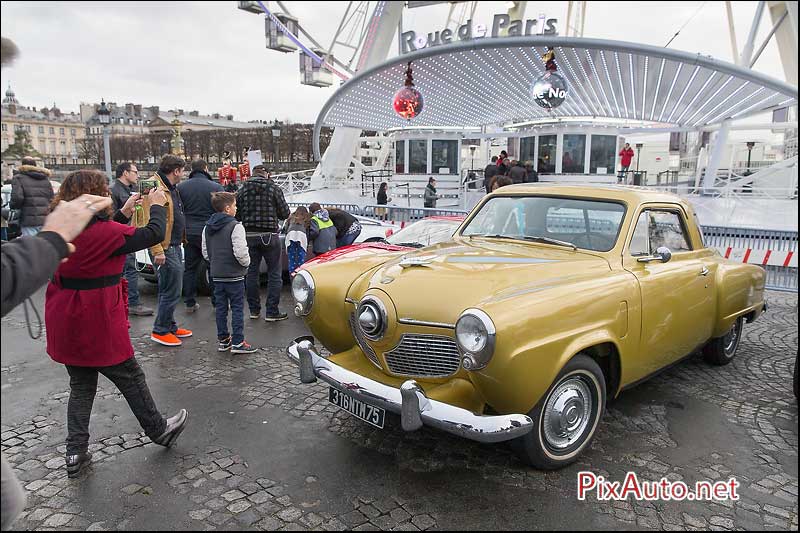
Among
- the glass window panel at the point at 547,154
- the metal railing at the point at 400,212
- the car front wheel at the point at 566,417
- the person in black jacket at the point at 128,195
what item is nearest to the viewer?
the car front wheel at the point at 566,417

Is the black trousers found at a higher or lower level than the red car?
lower

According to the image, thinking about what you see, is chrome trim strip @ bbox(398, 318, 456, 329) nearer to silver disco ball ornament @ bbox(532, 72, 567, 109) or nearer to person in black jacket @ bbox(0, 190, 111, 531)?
person in black jacket @ bbox(0, 190, 111, 531)

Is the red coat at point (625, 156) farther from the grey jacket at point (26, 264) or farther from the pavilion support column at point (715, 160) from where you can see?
the grey jacket at point (26, 264)

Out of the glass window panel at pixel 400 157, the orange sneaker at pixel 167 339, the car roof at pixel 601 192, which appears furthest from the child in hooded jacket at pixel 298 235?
the glass window panel at pixel 400 157

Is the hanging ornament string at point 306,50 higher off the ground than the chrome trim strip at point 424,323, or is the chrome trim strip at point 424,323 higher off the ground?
the hanging ornament string at point 306,50

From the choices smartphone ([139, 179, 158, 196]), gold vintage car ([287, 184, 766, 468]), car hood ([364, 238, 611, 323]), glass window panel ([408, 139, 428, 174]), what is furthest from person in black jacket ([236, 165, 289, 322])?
glass window panel ([408, 139, 428, 174])

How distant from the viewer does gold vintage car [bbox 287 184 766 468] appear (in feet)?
10.1

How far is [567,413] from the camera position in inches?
137

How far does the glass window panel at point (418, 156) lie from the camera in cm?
2358

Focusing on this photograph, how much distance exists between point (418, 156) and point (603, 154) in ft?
24.3

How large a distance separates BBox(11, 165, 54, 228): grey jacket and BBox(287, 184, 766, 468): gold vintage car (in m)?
6.63

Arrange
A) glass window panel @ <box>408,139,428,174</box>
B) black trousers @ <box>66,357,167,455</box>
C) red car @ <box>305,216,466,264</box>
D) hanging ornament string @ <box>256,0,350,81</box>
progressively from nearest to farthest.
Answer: black trousers @ <box>66,357,167,455</box>, red car @ <box>305,216,466,264</box>, hanging ornament string @ <box>256,0,350,81</box>, glass window panel @ <box>408,139,428,174</box>

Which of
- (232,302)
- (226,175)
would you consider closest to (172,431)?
(232,302)

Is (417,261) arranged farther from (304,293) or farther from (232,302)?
(232,302)
